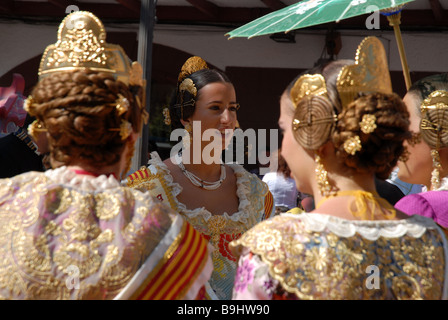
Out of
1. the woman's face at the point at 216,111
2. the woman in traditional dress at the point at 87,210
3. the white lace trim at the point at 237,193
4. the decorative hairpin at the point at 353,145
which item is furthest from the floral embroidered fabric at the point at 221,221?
the decorative hairpin at the point at 353,145

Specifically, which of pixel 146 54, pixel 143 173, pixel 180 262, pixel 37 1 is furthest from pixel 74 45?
pixel 37 1

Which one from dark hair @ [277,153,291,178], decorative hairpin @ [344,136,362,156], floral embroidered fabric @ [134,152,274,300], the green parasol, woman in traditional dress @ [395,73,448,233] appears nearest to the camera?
decorative hairpin @ [344,136,362,156]

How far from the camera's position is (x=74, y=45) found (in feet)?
6.74

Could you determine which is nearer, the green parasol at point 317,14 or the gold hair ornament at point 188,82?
the green parasol at point 317,14

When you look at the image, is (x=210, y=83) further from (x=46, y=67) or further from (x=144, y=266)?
(x=144, y=266)

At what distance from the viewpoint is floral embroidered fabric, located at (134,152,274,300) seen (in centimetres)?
327

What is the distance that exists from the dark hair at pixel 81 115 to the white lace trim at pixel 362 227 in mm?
614

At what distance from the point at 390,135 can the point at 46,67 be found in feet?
3.66

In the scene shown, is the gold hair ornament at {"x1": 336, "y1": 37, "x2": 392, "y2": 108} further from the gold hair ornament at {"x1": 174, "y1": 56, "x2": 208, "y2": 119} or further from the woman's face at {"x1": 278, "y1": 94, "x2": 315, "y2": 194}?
the gold hair ornament at {"x1": 174, "y1": 56, "x2": 208, "y2": 119}

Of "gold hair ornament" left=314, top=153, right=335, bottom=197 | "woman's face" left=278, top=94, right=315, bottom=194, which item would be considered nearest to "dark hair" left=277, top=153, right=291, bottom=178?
"woman's face" left=278, top=94, right=315, bottom=194

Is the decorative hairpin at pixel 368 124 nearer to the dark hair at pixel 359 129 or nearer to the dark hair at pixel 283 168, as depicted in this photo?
the dark hair at pixel 359 129

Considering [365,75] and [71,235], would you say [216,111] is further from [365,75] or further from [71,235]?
[71,235]

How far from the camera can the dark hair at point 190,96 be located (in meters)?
3.57

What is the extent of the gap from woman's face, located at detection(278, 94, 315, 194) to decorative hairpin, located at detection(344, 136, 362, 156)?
0.17 m
